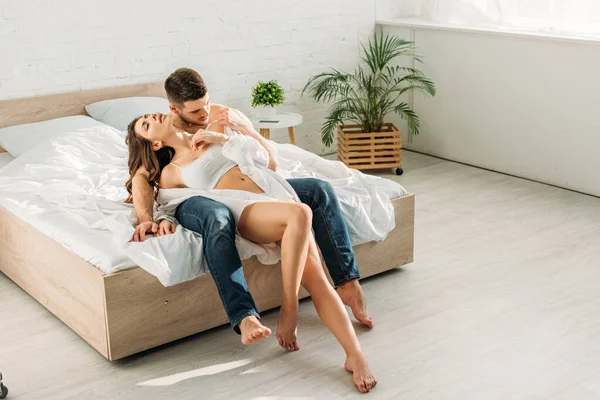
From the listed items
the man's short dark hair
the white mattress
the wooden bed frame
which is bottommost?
the wooden bed frame

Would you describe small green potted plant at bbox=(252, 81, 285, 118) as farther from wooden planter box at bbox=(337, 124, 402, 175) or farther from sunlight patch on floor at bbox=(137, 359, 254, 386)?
sunlight patch on floor at bbox=(137, 359, 254, 386)

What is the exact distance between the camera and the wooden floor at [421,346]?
248 cm

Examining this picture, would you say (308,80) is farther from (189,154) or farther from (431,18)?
(189,154)

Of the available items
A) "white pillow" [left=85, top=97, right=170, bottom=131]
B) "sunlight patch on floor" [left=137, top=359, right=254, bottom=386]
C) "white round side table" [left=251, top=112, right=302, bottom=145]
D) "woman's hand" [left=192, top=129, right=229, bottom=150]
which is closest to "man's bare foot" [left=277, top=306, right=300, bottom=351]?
"sunlight patch on floor" [left=137, top=359, right=254, bottom=386]

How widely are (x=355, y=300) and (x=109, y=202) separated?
977 millimetres

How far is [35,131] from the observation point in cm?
383

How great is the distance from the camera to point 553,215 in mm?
4059

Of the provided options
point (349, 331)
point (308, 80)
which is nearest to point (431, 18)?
point (308, 80)

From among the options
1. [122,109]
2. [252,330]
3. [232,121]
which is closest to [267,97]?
[122,109]

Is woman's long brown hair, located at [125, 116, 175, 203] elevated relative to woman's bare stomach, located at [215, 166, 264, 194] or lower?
elevated

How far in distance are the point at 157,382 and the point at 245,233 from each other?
581mm

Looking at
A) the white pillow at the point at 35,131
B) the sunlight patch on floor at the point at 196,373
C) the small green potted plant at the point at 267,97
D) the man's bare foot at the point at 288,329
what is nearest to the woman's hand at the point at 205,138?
the man's bare foot at the point at 288,329

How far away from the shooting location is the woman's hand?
2.83 metres

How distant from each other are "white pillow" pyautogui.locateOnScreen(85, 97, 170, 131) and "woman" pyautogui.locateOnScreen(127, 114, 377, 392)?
45.5 inches
